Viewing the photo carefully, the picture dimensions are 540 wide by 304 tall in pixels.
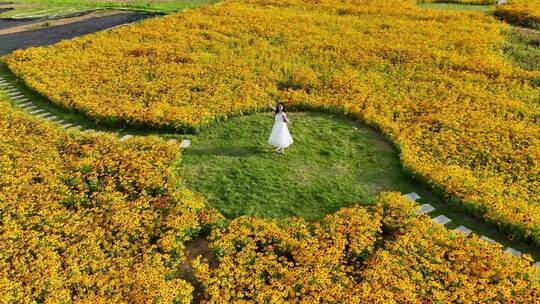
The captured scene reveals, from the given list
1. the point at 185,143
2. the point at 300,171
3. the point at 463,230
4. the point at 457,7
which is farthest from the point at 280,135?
the point at 457,7

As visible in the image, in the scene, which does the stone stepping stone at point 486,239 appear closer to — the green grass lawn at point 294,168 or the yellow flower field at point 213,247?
the yellow flower field at point 213,247

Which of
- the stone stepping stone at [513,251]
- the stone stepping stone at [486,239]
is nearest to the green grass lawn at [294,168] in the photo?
the stone stepping stone at [486,239]

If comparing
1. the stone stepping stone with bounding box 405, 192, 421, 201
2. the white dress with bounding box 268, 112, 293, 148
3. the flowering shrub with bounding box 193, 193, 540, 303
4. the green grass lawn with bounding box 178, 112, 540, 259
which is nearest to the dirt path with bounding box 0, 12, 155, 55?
the green grass lawn with bounding box 178, 112, 540, 259

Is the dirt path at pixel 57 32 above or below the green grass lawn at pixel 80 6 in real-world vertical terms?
below

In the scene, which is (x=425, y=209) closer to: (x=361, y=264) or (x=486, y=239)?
(x=486, y=239)

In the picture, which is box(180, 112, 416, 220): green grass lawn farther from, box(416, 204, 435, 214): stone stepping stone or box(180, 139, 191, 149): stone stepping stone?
box(416, 204, 435, 214): stone stepping stone
